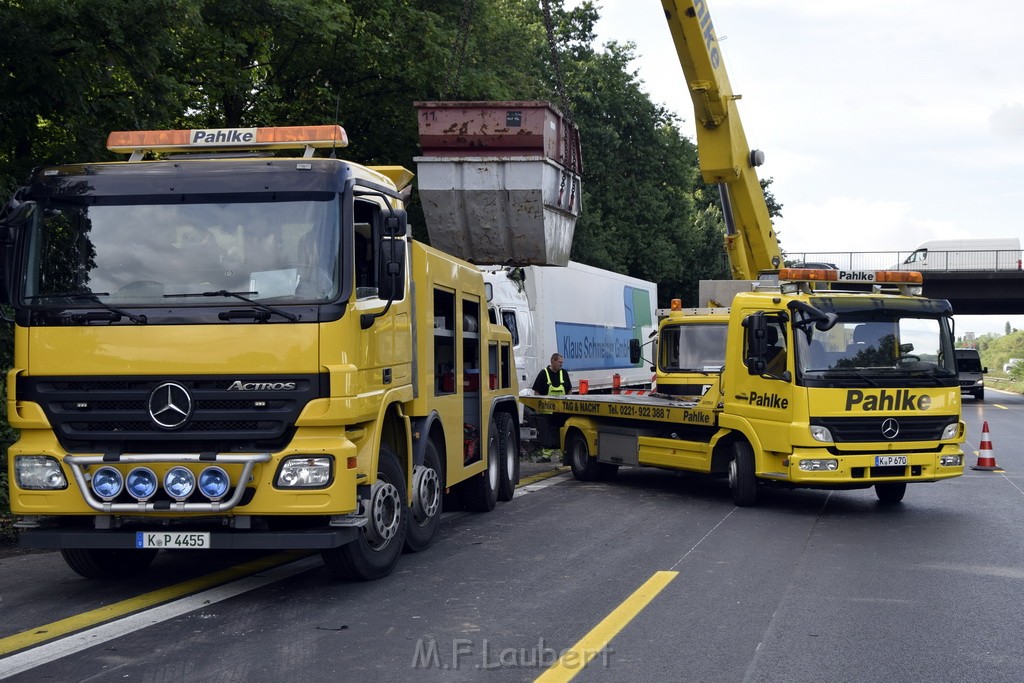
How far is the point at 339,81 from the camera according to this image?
74.8 feet

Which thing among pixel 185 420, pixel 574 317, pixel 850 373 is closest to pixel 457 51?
pixel 574 317

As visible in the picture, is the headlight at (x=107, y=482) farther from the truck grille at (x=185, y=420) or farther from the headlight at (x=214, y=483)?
the headlight at (x=214, y=483)

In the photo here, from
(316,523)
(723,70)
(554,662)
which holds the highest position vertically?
(723,70)

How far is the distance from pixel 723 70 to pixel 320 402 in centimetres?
1248

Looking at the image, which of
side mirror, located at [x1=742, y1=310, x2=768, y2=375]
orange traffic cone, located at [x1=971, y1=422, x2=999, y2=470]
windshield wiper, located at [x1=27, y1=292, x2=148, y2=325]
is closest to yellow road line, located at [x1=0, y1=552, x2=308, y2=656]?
windshield wiper, located at [x1=27, y1=292, x2=148, y2=325]

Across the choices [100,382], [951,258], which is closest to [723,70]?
[100,382]

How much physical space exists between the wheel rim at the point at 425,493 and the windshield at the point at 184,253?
2238 mm

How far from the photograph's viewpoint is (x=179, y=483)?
6965mm

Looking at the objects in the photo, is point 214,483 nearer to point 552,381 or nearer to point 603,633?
point 603,633

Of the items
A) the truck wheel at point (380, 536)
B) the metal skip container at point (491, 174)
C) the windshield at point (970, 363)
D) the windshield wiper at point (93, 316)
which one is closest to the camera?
the windshield wiper at point (93, 316)

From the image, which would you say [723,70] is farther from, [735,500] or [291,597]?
[291,597]

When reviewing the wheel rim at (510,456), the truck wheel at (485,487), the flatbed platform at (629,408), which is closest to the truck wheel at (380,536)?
the truck wheel at (485,487)

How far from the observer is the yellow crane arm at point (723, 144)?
53.9ft

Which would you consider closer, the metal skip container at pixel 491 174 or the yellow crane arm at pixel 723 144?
the metal skip container at pixel 491 174
